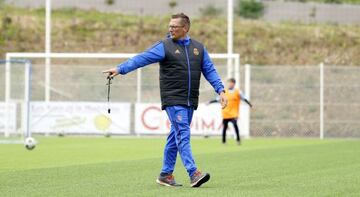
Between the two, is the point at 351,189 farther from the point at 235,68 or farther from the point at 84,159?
the point at 235,68

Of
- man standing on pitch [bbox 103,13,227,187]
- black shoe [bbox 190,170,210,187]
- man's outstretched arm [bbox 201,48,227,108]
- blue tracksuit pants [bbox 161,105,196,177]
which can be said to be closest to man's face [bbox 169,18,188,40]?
man standing on pitch [bbox 103,13,227,187]

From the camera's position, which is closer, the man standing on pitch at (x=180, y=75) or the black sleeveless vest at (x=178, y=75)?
the man standing on pitch at (x=180, y=75)

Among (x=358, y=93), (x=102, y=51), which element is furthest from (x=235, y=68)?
(x=102, y=51)

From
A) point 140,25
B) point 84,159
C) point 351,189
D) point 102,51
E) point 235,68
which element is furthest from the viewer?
point 140,25

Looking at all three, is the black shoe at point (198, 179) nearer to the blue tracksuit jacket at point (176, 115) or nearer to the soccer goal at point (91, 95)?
the blue tracksuit jacket at point (176, 115)

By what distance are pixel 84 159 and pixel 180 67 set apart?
24.2 feet

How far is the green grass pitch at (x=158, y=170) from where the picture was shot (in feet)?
40.1

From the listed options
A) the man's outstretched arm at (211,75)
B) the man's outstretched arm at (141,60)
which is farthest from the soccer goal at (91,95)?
the man's outstretched arm at (141,60)

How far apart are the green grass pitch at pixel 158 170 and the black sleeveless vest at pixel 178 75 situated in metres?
1.09

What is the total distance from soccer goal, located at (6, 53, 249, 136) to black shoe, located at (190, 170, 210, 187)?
1962 centimetres

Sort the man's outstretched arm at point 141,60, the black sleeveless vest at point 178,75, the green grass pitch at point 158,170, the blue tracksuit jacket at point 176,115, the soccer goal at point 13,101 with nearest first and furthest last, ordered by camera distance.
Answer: the green grass pitch at point 158,170 < the man's outstretched arm at point 141,60 < the blue tracksuit jacket at point 176,115 < the black sleeveless vest at point 178,75 < the soccer goal at point 13,101

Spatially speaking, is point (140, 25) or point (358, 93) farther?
point (140, 25)

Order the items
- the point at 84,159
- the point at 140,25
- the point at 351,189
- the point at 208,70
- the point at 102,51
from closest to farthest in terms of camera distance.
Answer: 1. the point at 351,189
2. the point at 208,70
3. the point at 84,159
4. the point at 102,51
5. the point at 140,25

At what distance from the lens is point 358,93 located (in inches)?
1419
